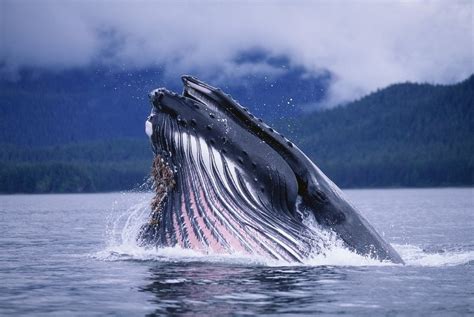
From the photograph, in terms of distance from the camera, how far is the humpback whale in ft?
38.4

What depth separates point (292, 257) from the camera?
1201 centimetres

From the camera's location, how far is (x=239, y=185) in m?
11.8

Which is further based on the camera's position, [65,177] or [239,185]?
[65,177]

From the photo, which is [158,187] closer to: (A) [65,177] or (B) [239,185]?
(B) [239,185]

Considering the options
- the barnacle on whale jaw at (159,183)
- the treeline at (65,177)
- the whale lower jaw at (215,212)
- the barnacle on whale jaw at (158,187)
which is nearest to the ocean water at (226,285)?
the whale lower jaw at (215,212)

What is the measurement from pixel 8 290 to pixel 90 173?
17599 cm

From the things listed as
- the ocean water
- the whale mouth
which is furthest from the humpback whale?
the ocean water

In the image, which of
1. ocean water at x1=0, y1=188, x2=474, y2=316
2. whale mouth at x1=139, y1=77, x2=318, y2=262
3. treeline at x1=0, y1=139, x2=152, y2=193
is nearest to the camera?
ocean water at x1=0, y1=188, x2=474, y2=316

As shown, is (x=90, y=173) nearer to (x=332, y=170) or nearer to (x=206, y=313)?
(x=332, y=170)

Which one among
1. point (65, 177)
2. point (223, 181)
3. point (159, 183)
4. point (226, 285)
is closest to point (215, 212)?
point (223, 181)

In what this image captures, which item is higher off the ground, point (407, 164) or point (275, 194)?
point (407, 164)

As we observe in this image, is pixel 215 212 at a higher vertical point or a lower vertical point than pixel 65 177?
lower

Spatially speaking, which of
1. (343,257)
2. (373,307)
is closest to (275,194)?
(343,257)

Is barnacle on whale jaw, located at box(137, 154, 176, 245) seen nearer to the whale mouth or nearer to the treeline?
the whale mouth
